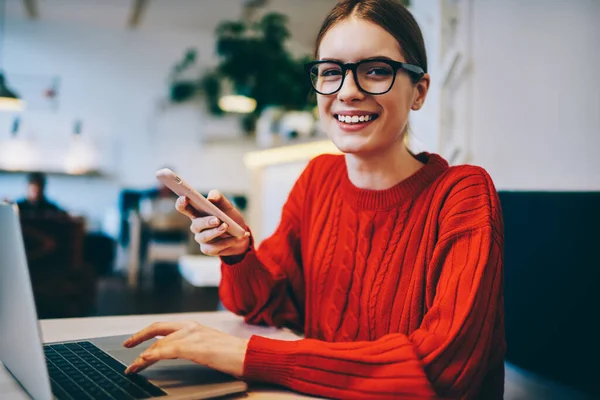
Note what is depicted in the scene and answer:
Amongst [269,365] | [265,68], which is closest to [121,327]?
[269,365]

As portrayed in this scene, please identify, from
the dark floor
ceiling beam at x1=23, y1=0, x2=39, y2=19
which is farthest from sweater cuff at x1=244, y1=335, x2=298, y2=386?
ceiling beam at x1=23, y1=0, x2=39, y2=19

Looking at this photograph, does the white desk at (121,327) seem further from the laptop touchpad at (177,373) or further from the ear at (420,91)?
the ear at (420,91)

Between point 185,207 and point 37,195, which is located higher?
point 185,207

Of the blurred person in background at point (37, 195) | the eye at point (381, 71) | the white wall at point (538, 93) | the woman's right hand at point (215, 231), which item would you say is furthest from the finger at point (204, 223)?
the blurred person in background at point (37, 195)

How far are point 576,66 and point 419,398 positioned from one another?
95cm

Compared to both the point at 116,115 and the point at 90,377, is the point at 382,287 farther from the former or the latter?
the point at 116,115

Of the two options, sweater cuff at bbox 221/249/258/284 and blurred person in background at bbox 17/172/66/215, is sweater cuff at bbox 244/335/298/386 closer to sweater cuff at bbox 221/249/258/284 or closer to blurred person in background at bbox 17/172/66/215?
sweater cuff at bbox 221/249/258/284

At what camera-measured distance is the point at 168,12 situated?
639 centimetres

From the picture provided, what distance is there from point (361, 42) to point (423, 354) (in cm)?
55

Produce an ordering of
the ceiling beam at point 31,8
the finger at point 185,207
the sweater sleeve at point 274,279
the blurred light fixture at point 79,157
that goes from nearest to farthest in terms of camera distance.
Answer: the finger at point 185,207 < the sweater sleeve at point 274,279 < the ceiling beam at point 31,8 < the blurred light fixture at point 79,157

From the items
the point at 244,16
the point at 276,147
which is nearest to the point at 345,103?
the point at 276,147

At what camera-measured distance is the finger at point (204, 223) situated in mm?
814

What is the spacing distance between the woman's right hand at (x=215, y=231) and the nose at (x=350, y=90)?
30 centimetres

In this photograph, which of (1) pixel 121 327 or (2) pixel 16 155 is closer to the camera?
(1) pixel 121 327
